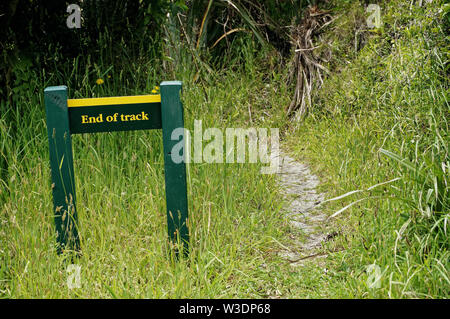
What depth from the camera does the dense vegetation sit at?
8.89 ft

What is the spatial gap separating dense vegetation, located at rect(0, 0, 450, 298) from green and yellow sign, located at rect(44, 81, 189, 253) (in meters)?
0.12

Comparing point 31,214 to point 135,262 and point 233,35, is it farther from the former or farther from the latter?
point 233,35

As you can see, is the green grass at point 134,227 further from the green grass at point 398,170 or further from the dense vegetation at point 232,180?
the green grass at point 398,170

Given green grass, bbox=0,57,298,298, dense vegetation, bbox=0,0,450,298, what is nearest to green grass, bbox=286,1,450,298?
dense vegetation, bbox=0,0,450,298

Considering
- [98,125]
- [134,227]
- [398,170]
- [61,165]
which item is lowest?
[134,227]

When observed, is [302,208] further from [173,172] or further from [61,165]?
[61,165]

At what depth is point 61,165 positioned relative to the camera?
2.90m

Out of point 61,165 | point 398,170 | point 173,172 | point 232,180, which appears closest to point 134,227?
point 173,172

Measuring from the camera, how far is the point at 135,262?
2842 millimetres

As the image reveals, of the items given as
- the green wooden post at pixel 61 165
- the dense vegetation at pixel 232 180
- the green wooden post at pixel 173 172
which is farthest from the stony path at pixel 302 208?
the green wooden post at pixel 61 165

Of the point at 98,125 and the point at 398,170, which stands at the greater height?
the point at 98,125

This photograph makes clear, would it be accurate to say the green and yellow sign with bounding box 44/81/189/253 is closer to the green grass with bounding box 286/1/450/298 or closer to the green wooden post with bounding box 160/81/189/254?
the green wooden post with bounding box 160/81/189/254

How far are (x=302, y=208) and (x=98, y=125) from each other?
1.71 m

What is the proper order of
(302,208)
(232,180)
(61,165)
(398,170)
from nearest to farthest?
1. (61,165)
2. (398,170)
3. (232,180)
4. (302,208)
